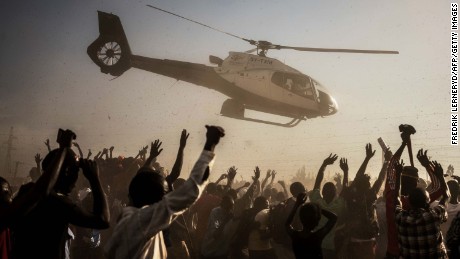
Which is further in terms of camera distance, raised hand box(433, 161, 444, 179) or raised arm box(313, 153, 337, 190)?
raised arm box(313, 153, 337, 190)

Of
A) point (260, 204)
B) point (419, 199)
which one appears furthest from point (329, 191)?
point (419, 199)

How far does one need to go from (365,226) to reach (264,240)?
162cm

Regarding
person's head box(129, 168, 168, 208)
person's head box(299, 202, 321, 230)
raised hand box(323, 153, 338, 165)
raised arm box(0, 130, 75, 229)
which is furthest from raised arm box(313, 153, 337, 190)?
raised arm box(0, 130, 75, 229)

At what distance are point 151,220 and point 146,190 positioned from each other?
31 centimetres

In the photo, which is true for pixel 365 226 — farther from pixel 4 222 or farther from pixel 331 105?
pixel 331 105

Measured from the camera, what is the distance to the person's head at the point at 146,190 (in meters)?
2.49

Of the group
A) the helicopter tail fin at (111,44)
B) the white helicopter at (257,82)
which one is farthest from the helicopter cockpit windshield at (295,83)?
the helicopter tail fin at (111,44)

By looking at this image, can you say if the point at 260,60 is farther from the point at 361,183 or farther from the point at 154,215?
the point at 154,215

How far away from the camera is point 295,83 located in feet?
49.7

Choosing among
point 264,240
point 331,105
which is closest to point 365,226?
point 264,240

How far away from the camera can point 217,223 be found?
5500 mm

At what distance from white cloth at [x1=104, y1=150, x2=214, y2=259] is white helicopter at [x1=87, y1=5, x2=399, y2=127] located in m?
12.8

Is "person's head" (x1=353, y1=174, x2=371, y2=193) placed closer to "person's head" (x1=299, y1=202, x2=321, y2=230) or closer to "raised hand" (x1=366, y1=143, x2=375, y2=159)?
"raised hand" (x1=366, y1=143, x2=375, y2=159)

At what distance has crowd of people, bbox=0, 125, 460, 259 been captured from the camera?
2242 millimetres
